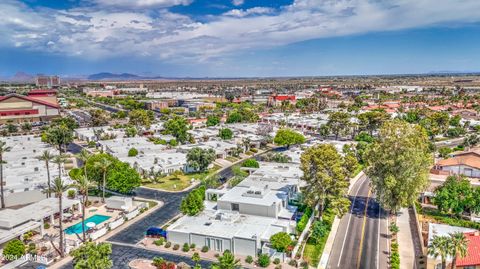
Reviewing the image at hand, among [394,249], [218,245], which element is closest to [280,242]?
[218,245]

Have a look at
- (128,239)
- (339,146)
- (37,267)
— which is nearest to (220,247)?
(128,239)

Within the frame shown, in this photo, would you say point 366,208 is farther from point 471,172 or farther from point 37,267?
point 37,267

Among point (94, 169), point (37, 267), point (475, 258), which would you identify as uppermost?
point (94, 169)

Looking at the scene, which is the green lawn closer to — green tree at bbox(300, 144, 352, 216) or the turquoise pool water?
the turquoise pool water

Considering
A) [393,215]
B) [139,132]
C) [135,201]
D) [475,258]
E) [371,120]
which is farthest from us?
[139,132]

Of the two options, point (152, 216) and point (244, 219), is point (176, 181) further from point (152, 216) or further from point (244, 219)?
point (244, 219)

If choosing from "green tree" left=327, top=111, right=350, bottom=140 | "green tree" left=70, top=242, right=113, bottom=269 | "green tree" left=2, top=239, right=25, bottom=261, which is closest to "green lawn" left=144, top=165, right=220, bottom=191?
"green tree" left=2, top=239, right=25, bottom=261
